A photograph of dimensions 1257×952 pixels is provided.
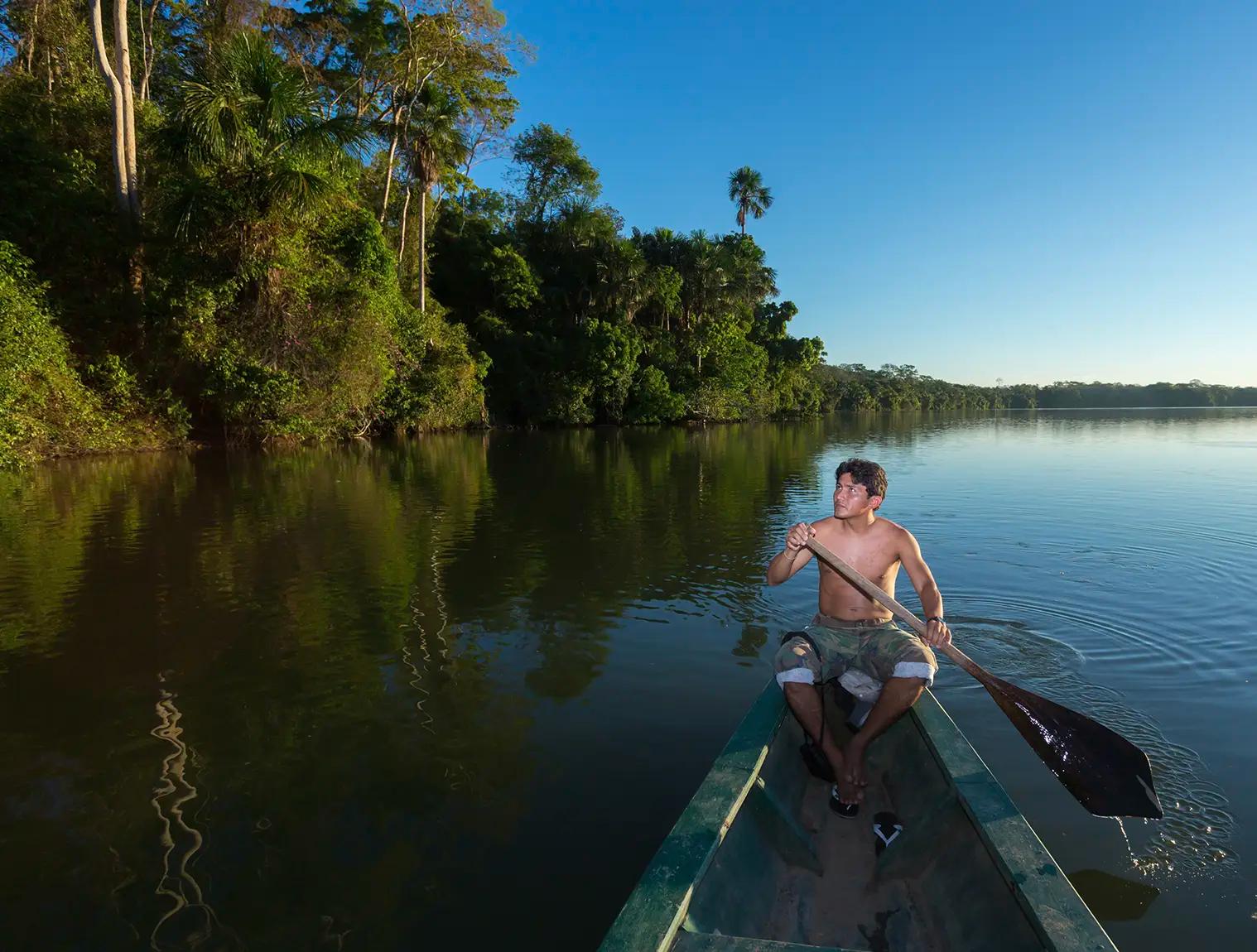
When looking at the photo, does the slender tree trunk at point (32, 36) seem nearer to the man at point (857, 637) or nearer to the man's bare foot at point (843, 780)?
the man at point (857, 637)

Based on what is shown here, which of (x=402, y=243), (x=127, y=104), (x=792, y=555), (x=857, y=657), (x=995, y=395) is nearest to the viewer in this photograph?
(x=857, y=657)

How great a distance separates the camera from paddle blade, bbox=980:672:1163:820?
289 cm

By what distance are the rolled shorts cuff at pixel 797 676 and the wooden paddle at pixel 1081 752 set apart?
20.5 inches

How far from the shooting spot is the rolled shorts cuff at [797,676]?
130 inches

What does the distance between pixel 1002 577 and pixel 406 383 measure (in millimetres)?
25803

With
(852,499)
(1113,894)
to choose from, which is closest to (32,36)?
(852,499)

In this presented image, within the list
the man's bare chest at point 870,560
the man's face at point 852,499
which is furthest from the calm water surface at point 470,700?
the man's face at point 852,499

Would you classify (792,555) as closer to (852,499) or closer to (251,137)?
(852,499)

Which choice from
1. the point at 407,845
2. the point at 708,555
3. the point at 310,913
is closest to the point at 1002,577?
the point at 708,555

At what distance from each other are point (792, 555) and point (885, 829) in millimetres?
1384

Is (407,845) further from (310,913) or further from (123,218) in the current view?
(123,218)

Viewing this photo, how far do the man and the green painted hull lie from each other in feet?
0.45

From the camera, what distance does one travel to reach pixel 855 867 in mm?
2824

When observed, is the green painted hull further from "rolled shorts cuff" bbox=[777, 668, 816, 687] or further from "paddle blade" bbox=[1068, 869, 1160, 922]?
"paddle blade" bbox=[1068, 869, 1160, 922]
